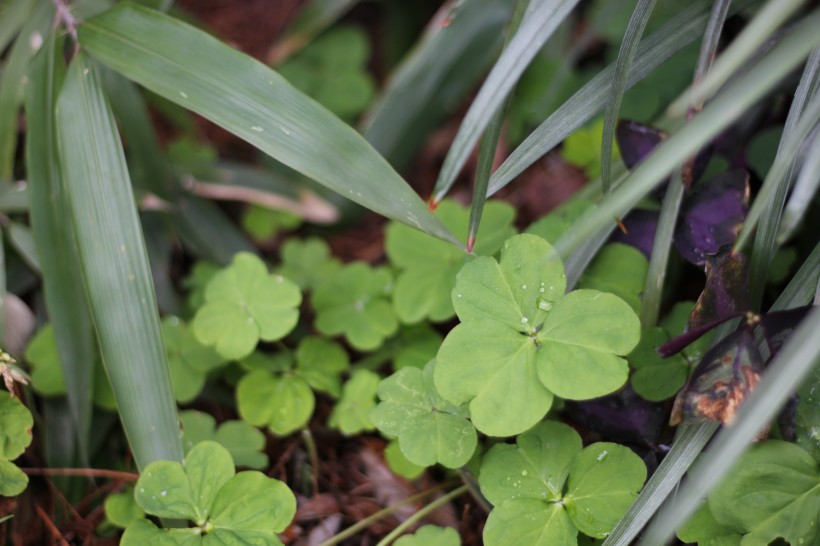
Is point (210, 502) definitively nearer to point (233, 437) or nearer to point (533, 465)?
point (233, 437)

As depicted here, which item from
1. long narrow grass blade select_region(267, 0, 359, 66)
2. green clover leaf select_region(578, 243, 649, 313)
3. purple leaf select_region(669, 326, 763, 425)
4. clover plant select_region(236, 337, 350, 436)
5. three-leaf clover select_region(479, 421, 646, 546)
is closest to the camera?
purple leaf select_region(669, 326, 763, 425)

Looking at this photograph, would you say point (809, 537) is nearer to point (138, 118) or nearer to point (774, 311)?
point (774, 311)

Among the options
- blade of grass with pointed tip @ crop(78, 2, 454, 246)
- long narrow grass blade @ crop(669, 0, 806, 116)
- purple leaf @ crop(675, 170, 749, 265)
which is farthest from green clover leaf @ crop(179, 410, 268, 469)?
long narrow grass blade @ crop(669, 0, 806, 116)

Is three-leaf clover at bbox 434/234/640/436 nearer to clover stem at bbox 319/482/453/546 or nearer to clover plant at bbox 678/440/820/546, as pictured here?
clover plant at bbox 678/440/820/546

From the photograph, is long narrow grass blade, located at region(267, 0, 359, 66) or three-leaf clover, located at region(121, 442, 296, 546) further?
long narrow grass blade, located at region(267, 0, 359, 66)

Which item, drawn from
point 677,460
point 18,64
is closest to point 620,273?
point 677,460

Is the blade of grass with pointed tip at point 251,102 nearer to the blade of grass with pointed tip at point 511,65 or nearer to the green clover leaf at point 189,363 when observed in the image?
the blade of grass with pointed tip at point 511,65

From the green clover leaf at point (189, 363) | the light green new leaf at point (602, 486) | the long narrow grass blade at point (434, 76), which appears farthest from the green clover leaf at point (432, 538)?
the long narrow grass blade at point (434, 76)
